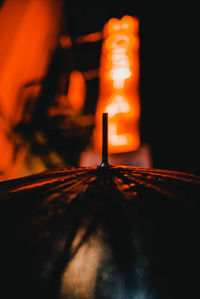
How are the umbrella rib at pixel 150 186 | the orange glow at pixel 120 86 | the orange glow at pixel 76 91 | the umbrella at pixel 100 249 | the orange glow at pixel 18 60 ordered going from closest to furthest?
the umbrella at pixel 100 249 < the umbrella rib at pixel 150 186 < the orange glow at pixel 18 60 < the orange glow at pixel 120 86 < the orange glow at pixel 76 91

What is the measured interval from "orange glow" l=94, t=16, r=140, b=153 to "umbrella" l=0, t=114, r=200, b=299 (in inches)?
120

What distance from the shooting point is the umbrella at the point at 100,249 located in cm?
73

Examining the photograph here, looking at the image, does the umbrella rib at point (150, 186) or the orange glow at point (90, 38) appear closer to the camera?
the umbrella rib at point (150, 186)

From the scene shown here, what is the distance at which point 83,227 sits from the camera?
2.73 ft

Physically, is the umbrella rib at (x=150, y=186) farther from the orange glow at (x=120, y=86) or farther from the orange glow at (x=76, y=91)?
the orange glow at (x=76, y=91)

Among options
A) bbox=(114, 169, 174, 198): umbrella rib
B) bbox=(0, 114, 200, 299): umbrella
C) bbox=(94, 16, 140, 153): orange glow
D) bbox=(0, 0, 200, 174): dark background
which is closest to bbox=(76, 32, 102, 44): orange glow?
bbox=(0, 0, 200, 174): dark background

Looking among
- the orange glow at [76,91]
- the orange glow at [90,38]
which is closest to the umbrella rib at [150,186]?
the orange glow at [76,91]

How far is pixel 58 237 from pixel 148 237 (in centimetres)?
37

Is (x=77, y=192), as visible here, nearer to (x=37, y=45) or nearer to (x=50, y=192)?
(x=50, y=192)

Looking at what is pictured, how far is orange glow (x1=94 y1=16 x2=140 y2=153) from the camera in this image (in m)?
4.01

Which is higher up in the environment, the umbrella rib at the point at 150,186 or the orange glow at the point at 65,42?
the orange glow at the point at 65,42

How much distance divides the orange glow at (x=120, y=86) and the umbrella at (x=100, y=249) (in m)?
3.05

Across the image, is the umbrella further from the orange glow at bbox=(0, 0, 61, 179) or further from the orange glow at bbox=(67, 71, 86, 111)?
the orange glow at bbox=(67, 71, 86, 111)

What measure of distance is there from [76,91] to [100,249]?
4.53m
